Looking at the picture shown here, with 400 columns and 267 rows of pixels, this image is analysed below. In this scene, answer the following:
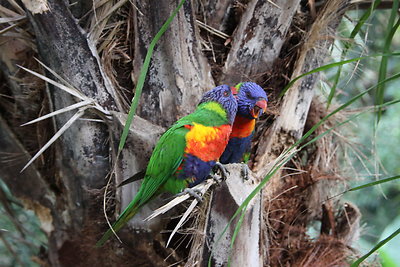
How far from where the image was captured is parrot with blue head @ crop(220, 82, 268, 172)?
1.95 metres

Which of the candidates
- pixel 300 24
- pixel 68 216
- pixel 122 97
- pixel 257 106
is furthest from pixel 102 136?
pixel 300 24

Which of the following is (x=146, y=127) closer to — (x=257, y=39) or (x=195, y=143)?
(x=195, y=143)

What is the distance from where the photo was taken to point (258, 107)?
1.98 m

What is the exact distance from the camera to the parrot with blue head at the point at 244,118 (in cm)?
195

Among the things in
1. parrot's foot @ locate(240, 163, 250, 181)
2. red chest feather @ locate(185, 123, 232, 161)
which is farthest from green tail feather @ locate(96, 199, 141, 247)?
parrot's foot @ locate(240, 163, 250, 181)

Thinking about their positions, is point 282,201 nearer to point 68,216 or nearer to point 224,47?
point 224,47

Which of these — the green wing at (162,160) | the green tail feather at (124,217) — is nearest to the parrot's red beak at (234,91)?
the green wing at (162,160)

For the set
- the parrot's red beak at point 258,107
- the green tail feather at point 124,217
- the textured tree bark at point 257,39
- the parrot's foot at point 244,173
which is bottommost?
the green tail feather at point 124,217

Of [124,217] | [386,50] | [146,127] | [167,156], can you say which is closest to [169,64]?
[146,127]

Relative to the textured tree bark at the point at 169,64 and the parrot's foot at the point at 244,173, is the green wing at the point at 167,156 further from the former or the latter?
the parrot's foot at the point at 244,173

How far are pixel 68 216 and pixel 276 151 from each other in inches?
41.4

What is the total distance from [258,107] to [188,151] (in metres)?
0.41

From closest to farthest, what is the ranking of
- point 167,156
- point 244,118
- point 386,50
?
point 386,50 → point 167,156 → point 244,118

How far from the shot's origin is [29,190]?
2.09 meters
